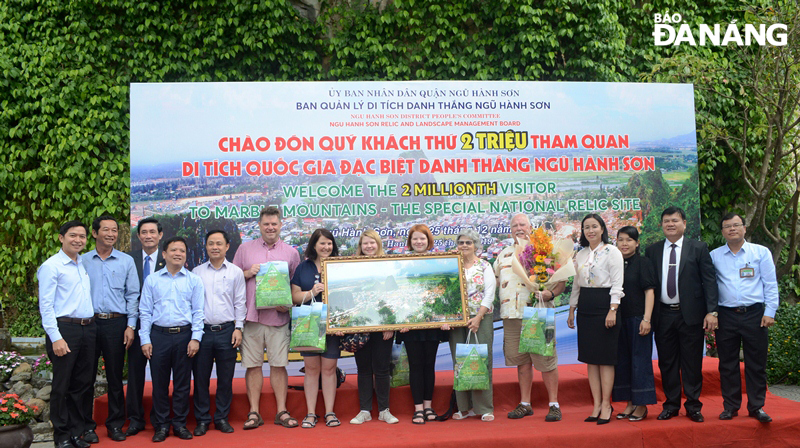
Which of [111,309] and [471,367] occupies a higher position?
[111,309]

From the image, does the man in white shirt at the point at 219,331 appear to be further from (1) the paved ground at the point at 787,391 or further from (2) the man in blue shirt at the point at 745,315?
(1) the paved ground at the point at 787,391

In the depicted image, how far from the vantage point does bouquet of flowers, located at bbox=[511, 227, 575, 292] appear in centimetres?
445

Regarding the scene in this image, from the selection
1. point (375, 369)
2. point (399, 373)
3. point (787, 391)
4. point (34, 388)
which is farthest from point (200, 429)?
point (787, 391)

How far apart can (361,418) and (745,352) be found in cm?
269

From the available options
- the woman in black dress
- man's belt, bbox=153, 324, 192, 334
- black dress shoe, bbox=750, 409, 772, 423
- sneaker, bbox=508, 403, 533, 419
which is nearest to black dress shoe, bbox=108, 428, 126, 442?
man's belt, bbox=153, 324, 192, 334

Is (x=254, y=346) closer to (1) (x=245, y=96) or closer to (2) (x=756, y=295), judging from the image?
(1) (x=245, y=96)

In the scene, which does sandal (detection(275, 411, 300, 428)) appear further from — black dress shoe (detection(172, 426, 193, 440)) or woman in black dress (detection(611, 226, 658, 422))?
woman in black dress (detection(611, 226, 658, 422))

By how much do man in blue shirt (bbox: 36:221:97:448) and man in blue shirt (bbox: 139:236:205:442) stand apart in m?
0.36

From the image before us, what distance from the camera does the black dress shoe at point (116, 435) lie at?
4.22 m

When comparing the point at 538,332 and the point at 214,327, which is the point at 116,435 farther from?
the point at 538,332

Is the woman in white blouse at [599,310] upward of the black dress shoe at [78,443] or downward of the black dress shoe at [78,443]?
upward

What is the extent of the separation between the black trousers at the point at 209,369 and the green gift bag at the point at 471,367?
1570 millimetres

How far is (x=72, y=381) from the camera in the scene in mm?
4141

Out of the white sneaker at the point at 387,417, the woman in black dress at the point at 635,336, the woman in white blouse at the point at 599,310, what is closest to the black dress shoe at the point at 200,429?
the white sneaker at the point at 387,417
